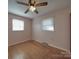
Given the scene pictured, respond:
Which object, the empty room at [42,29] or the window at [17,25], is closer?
the empty room at [42,29]

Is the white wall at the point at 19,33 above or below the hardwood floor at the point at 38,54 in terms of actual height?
above

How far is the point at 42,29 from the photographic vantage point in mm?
7164

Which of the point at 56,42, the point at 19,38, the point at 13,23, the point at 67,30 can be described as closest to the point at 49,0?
the point at 67,30

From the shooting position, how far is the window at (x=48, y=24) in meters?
5.89

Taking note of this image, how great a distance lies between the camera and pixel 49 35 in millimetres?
6148

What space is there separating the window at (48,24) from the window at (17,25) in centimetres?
216

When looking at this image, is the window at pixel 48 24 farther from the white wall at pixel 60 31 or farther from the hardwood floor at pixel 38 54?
the hardwood floor at pixel 38 54

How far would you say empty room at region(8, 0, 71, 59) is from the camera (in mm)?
3919

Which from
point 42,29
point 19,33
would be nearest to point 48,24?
point 42,29

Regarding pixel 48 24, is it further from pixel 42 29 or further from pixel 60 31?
pixel 60 31

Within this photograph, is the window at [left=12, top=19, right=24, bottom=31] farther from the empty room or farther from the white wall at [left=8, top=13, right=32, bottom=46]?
the white wall at [left=8, top=13, right=32, bottom=46]

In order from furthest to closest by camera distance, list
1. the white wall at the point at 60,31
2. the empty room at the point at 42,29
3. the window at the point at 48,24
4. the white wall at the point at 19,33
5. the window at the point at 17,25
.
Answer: the window at the point at 17,25
the white wall at the point at 19,33
the window at the point at 48,24
the white wall at the point at 60,31
the empty room at the point at 42,29

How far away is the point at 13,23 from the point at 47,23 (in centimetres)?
269

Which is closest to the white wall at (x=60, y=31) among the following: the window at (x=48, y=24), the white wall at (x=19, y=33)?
the window at (x=48, y=24)
